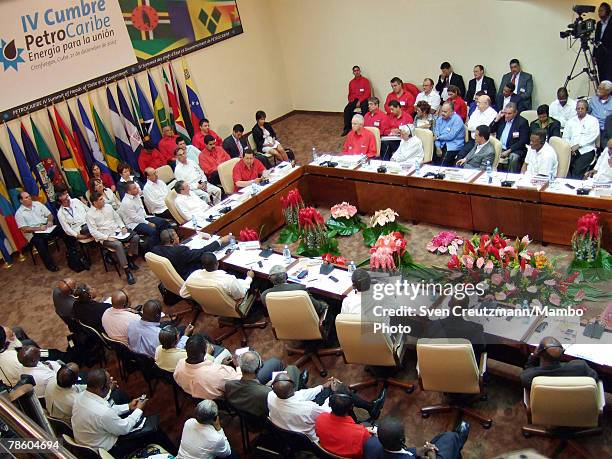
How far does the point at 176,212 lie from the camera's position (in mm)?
7754

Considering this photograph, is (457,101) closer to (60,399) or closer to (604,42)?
(604,42)

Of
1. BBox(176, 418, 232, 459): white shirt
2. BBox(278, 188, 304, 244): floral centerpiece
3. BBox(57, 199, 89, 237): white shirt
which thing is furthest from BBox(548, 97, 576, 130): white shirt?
BBox(57, 199, 89, 237): white shirt

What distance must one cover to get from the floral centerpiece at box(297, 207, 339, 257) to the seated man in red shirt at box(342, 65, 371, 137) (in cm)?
426

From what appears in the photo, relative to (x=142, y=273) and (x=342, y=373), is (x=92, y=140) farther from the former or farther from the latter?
(x=342, y=373)

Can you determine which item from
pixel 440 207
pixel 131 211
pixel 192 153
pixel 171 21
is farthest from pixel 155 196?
pixel 440 207

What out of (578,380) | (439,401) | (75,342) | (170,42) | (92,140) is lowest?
(439,401)

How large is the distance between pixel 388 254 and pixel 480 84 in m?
4.74

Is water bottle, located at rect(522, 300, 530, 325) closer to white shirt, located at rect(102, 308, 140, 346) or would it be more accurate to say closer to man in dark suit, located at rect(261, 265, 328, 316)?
man in dark suit, located at rect(261, 265, 328, 316)

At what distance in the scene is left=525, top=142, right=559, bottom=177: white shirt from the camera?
676cm

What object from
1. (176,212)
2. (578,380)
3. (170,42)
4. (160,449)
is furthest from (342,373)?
(170,42)

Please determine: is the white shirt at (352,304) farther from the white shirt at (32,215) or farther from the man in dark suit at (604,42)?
the man in dark suit at (604,42)

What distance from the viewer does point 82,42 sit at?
9.05 metres

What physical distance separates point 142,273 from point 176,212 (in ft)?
3.12

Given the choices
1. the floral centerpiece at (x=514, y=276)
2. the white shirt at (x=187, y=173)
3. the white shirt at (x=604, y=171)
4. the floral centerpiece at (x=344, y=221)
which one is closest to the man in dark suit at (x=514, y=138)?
the white shirt at (x=604, y=171)
